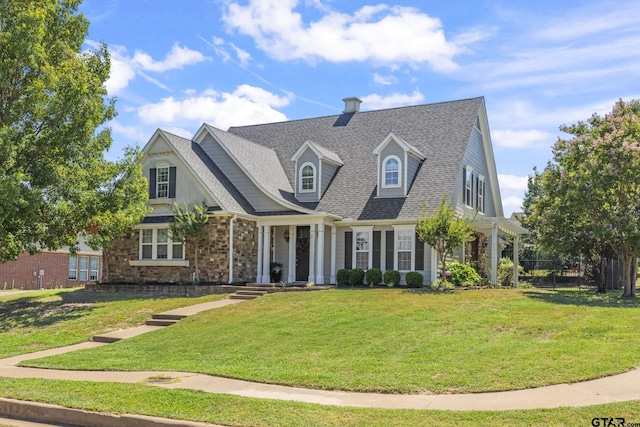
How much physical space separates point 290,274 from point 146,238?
6.16m

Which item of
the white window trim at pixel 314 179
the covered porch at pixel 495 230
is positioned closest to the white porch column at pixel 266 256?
the white window trim at pixel 314 179

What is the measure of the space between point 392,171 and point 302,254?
4.93 m

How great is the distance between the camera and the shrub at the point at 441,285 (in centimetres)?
2034

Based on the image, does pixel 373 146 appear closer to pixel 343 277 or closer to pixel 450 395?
pixel 343 277

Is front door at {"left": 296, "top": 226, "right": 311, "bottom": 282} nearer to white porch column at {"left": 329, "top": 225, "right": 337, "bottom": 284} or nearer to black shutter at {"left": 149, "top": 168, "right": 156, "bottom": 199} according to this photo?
white porch column at {"left": 329, "top": 225, "right": 337, "bottom": 284}

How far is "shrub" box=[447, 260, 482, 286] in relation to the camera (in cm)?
2178

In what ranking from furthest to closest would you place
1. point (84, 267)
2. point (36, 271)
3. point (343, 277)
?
point (84, 267), point (36, 271), point (343, 277)

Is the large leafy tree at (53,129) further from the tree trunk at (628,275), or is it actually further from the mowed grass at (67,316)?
the tree trunk at (628,275)

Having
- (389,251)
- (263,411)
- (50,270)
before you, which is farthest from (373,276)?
(50,270)

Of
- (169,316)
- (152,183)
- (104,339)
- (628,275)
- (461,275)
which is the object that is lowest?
(104,339)

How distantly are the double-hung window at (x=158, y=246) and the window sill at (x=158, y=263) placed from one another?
0.59ft

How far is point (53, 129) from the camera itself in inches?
739

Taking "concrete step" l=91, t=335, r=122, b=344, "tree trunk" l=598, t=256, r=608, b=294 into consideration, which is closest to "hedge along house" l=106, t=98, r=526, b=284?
"tree trunk" l=598, t=256, r=608, b=294

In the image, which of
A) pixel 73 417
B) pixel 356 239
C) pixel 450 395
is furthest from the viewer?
pixel 356 239
